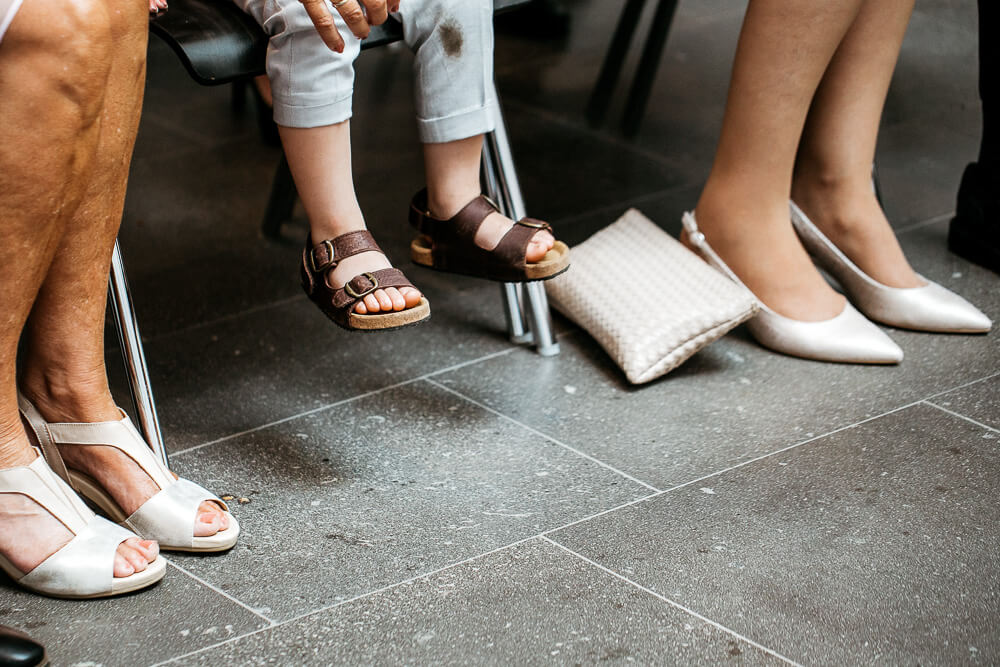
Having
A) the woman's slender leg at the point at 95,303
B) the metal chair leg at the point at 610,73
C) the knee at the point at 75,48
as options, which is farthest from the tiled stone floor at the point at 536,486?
the metal chair leg at the point at 610,73

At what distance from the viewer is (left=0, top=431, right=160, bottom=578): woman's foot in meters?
1.00

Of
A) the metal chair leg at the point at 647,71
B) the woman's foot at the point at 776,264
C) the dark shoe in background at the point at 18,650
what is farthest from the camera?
the metal chair leg at the point at 647,71

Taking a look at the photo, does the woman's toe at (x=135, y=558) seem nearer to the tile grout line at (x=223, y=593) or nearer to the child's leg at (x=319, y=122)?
the tile grout line at (x=223, y=593)

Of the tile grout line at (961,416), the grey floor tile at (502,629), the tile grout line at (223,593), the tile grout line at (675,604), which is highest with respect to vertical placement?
the tile grout line at (223,593)

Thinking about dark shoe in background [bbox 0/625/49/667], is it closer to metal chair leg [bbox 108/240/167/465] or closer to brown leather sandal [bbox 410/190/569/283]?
metal chair leg [bbox 108/240/167/465]

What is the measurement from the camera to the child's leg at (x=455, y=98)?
1.25 meters

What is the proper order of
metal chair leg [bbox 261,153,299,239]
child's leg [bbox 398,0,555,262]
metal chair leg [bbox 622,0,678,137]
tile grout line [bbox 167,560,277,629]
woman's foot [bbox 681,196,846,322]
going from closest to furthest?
1. tile grout line [bbox 167,560,277,629]
2. child's leg [bbox 398,0,555,262]
3. woman's foot [bbox 681,196,846,322]
4. metal chair leg [bbox 261,153,299,239]
5. metal chair leg [bbox 622,0,678,137]

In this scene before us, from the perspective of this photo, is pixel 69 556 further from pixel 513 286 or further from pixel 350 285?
pixel 513 286

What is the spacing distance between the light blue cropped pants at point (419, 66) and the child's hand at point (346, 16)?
45mm

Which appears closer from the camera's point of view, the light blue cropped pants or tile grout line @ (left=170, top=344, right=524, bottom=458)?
the light blue cropped pants

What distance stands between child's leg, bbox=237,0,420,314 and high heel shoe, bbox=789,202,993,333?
61cm

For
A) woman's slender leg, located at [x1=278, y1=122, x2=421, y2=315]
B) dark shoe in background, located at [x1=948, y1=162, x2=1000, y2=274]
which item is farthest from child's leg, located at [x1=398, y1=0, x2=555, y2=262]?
dark shoe in background, located at [x1=948, y1=162, x2=1000, y2=274]

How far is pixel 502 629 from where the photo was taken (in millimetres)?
979

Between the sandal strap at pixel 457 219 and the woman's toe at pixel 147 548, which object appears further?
the sandal strap at pixel 457 219
